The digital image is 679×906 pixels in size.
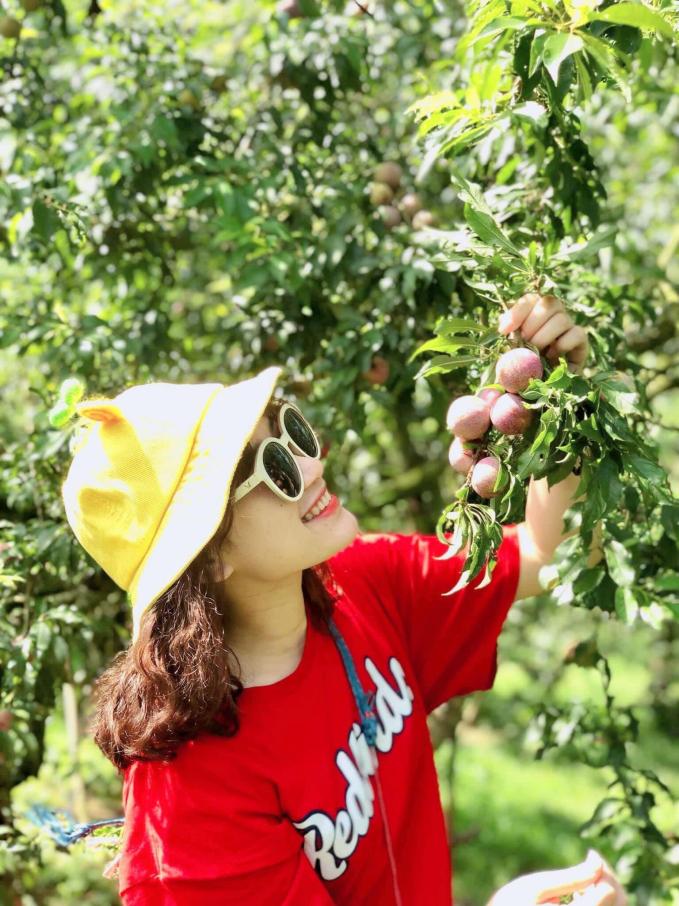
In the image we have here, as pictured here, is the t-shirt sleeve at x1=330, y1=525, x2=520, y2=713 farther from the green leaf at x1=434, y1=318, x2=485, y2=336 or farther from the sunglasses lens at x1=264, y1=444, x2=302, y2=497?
the green leaf at x1=434, y1=318, x2=485, y2=336

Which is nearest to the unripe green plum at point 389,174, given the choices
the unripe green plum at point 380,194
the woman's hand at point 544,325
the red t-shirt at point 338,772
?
the unripe green plum at point 380,194

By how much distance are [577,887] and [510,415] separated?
0.68 m

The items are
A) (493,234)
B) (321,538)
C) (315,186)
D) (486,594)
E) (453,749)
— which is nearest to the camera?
(493,234)

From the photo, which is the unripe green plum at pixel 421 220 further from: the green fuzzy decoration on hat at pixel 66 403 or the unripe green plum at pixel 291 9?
the green fuzzy decoration on hat at pixel 66 403

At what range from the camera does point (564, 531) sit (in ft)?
5.28

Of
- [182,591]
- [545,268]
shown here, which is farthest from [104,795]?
[545,268]

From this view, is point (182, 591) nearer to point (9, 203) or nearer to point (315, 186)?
point (9, 203)

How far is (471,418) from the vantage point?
4.62 feet

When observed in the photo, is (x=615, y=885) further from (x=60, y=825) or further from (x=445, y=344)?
(x=60, y=825)

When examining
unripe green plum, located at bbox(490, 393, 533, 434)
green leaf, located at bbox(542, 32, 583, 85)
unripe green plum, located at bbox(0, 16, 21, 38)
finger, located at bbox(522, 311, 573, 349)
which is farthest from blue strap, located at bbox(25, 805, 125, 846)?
unripe green plum, located at bbox(0, 16, 21, 38)

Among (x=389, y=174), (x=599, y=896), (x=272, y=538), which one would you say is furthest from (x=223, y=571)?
(x=389, y=174)

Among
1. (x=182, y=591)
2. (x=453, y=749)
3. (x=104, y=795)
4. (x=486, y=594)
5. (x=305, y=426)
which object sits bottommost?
(x=104, y=795)

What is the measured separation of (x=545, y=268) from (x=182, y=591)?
2.32ft

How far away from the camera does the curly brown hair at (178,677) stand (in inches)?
57.8
